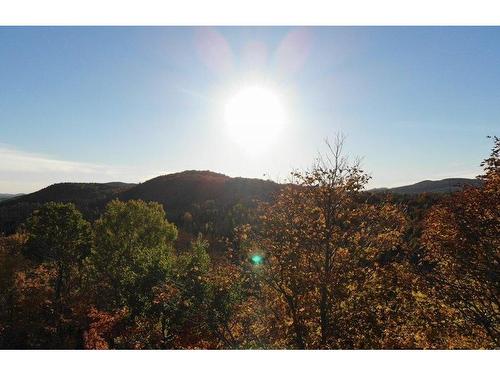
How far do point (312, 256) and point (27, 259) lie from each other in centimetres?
3240

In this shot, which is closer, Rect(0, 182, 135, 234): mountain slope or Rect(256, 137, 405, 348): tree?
Rect(256, 137, 405, 348): tree

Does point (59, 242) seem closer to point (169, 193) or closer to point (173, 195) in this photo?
point (173, 195)

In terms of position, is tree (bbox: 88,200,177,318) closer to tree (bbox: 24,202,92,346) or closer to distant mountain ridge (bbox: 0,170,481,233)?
tree (bbox: 24,202,92,346)

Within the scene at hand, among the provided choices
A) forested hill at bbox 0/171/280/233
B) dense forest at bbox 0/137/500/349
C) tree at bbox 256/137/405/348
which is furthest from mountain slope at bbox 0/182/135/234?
tree at bbox 256/137/405/348

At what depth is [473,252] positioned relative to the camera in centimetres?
1598

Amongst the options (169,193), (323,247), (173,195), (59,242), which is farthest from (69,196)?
(323,247)

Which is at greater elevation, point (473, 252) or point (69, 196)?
point (69, 196)

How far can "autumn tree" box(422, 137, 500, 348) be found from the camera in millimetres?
15102

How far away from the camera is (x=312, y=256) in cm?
1616

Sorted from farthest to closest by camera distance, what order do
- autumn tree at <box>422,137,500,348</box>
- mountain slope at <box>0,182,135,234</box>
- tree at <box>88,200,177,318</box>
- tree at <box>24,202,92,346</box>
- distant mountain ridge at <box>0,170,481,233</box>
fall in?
mountain slope at <box>0,182,135,234</box> < distant mountain ridge at <box>0,170,481,233</box> < tree at <box>24,202,92,346</box> < tree at <box>88,200,177,318</box> < autumn tree at <box>422,137,500,348</box>

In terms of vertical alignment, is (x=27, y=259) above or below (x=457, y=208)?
below

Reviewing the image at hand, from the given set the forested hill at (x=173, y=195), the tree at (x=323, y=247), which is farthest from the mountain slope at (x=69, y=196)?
the tree at (x=323, y=247)
